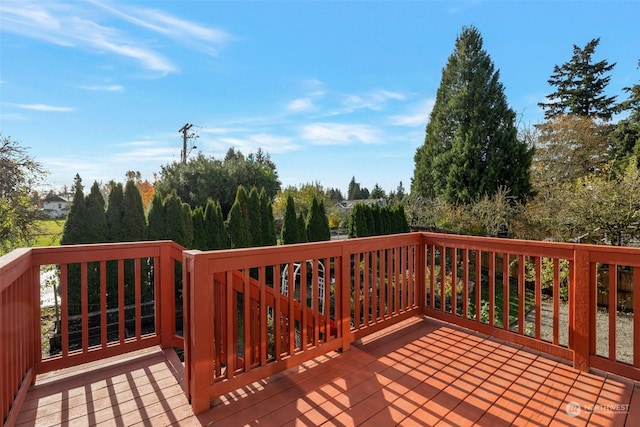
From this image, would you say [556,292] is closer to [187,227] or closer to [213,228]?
[187,227]

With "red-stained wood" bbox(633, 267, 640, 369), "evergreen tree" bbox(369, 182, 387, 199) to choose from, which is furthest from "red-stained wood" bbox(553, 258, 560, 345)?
"evergreen tree" bbox(369, 182, 387, 199)

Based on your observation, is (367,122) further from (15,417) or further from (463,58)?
(15,417)

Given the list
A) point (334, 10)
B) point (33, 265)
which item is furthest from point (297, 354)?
point (334, 10)

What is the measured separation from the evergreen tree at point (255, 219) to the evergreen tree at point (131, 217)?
3111mm

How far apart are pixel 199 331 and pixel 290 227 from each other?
750cm

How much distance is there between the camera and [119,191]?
629cm

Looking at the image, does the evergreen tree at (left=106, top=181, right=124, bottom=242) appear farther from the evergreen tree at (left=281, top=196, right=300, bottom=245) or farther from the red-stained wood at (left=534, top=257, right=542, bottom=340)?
the red-stained wood at (left=534, top=257, right=542, bottom=340)

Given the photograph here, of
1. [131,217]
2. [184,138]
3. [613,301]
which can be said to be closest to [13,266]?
[613,301]

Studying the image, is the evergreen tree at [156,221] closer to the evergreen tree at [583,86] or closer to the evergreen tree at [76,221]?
the evergreen tree at [76,221]

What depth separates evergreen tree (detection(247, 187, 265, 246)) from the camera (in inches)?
357

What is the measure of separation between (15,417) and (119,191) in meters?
5.25

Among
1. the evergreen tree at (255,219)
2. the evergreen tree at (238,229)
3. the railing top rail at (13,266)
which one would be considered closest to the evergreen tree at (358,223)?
the evergreen tree at (255,219)

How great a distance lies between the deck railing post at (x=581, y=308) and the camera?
2412 millimetres

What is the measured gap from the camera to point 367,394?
2.16m
